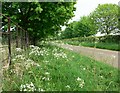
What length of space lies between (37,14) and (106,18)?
49.1m

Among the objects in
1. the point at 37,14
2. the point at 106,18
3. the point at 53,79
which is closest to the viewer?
the point at 53,79

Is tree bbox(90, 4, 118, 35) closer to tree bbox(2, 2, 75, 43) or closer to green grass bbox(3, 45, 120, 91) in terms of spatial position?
tree bbox(2, 2, 75, 43)

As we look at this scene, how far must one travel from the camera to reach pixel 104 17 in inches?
2623

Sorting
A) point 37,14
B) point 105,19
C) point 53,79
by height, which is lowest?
point 53,79

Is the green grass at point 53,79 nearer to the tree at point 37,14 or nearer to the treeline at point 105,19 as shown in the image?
the tree at point 37,14

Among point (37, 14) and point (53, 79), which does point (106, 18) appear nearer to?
point (37, 14)

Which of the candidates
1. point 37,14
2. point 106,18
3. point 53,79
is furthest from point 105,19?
point 53,79

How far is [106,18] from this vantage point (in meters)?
66.9

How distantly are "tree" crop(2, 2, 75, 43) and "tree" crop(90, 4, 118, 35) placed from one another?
150 feet

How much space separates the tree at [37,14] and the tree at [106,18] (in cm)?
4582

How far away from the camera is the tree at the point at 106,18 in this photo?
2594 inches

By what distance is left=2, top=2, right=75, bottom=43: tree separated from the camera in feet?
62.4

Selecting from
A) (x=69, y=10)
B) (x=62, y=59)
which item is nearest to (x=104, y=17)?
(x=69, y=10)

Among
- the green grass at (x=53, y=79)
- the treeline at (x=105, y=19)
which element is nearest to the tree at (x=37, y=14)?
the green grass at (x=53, y=79)
